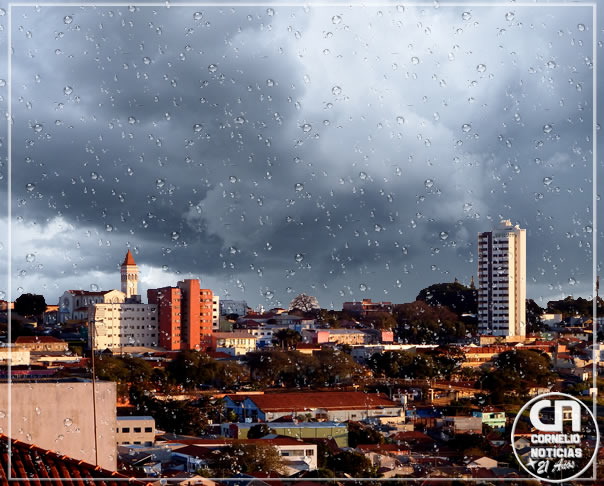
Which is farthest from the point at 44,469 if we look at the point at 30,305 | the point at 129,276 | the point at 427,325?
the point at 30,305

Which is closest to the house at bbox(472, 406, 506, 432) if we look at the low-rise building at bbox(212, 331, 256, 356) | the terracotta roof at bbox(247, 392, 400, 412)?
the terracotta roof at bbox(247, 392, 400, 412)

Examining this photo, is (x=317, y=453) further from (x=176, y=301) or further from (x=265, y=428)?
(x=176, y=301)

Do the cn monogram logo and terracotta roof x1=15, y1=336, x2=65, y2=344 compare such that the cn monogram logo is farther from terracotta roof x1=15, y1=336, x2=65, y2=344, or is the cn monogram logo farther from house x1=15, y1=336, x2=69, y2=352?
terracotta roof x1=15, y1=336, x2=65, y2=344

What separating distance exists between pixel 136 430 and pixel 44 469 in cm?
610

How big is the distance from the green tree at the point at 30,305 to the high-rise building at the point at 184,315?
4.00m

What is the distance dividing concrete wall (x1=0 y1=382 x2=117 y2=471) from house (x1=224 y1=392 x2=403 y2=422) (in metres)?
6.85

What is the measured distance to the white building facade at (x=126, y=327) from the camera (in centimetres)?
1577

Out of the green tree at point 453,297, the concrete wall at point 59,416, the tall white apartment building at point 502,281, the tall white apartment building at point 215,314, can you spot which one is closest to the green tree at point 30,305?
the tall white apartment building at point 215,314

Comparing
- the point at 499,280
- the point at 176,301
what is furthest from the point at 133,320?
the point at 499,280

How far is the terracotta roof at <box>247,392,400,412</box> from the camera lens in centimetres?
1015

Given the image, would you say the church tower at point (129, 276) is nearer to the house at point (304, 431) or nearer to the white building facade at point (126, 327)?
the white building facade at point (126, 327)

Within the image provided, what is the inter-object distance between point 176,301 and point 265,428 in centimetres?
744

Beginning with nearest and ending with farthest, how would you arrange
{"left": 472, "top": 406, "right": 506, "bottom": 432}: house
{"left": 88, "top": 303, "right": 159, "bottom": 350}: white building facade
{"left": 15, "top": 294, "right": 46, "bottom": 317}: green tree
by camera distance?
{"left": 472, "top": 406, "right": 506, "bottom": 432}: house
{"left": 88, "top": 303, "right": 159, "bottom": 350}: white building facade
{"left": 15, "top": 294, "right": 46, "bottom": 317}: green tree

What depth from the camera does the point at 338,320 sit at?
2133 centimetres
